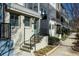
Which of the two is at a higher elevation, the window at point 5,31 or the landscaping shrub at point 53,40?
the window at point 5,31

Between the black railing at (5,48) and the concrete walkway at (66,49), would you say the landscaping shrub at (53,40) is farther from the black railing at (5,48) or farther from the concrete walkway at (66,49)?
the black railing at (5,48)

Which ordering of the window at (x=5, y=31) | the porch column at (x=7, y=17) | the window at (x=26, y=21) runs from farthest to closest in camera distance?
the window at (x=26, y=21) < the porch column at (x=7, y=17) < the window at (x=5, y=31)

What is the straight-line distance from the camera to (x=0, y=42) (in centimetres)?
553

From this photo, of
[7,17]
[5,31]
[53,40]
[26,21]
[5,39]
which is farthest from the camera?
[26,21]

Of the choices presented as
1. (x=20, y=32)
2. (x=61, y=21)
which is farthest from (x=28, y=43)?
(x=61, y=21)

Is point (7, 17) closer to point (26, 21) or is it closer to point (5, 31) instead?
point (5, 31)

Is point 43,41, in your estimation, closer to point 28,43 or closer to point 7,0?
point 28,43

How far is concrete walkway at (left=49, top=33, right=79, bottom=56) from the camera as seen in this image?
18.9 feet

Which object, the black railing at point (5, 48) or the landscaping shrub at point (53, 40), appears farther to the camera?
the landscaping shrub at point (53, 40)

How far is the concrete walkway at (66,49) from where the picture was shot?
18.9ft

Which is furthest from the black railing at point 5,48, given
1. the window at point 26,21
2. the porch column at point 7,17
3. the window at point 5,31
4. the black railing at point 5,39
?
the window at point 26,21

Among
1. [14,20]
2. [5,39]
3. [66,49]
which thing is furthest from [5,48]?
Result: [66,49]

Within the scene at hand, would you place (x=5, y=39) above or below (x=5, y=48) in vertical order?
above

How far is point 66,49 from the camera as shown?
19.3ft
